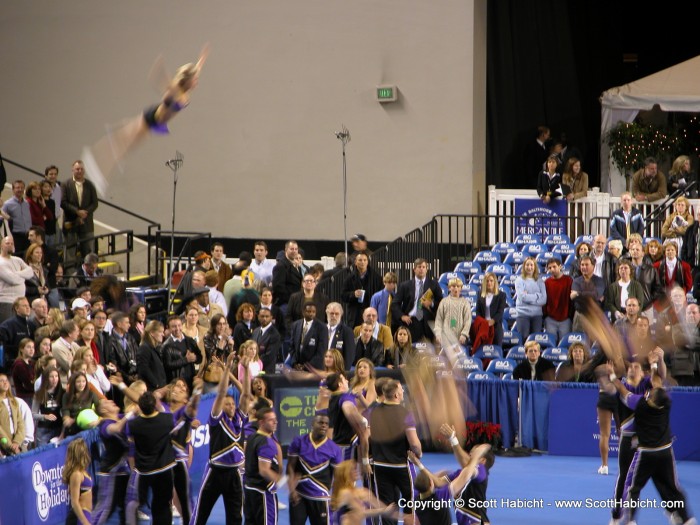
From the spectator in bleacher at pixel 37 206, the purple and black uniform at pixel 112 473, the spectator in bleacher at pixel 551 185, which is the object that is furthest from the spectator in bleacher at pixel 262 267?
the purple and black uniform at pixel 112 473

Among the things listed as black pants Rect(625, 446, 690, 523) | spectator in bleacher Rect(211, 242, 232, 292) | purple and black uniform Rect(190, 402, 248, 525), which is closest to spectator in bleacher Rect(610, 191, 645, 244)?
spectator in bleacher Rect(211, 242, 232, 292)

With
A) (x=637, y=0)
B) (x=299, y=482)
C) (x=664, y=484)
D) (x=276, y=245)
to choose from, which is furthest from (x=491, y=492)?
(x=637, y=0)

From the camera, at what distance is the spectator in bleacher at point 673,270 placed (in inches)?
669

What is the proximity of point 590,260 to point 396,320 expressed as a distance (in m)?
3.01

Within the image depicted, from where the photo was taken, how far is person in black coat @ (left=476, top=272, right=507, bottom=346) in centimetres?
1691

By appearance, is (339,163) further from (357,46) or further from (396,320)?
(396,320)

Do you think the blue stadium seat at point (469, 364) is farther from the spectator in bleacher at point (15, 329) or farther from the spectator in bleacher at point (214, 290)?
the spectator in bleacher at point (15, 329)

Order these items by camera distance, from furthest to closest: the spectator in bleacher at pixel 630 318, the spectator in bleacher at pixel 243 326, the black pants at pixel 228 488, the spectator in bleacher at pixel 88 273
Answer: the spectator in bleacher at pixel 88 273, the spectator in bleacher at pixel 243 326, the spectator in bleacher at pixel 630 318, the black pants at pixel 228 488

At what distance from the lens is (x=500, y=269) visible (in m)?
18.9

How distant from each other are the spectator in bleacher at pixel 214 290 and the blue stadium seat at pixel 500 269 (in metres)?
4.53

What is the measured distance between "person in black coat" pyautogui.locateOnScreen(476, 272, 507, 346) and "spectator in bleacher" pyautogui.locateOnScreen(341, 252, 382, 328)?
1.68 m

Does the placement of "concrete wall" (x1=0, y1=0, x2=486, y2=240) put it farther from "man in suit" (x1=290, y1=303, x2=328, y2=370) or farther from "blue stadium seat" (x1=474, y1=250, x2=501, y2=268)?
"man in suit" (x1=290, y1=303, x2=328, y2=370)

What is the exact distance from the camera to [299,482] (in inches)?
431

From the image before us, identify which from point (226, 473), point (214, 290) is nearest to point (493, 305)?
point (214, 290)
